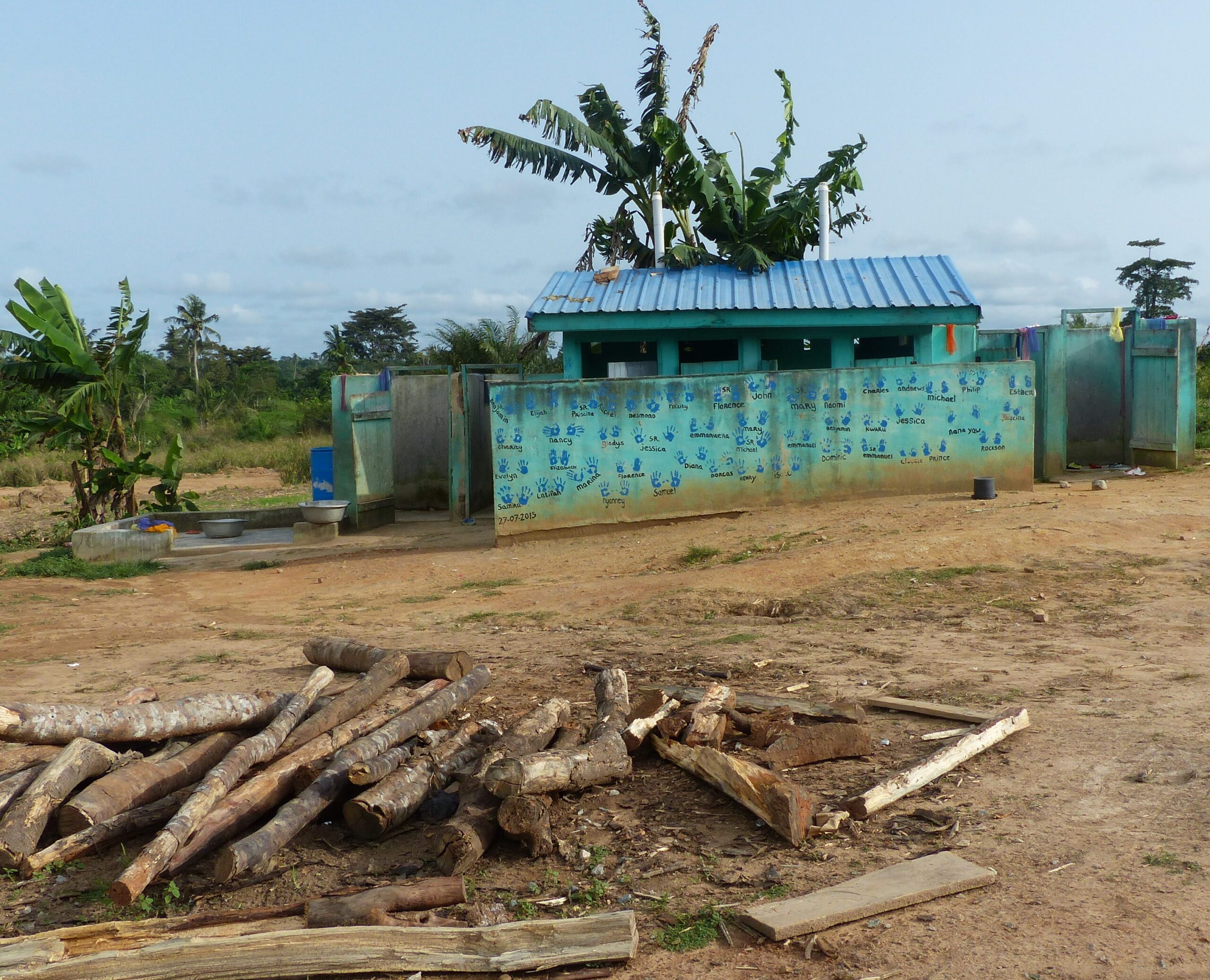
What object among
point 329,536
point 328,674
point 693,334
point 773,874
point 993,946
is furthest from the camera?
point 693,334

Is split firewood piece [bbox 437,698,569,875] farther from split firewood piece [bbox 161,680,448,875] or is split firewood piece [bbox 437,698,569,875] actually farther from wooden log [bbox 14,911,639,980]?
split firewood piece [bbox 161,680,448,875]

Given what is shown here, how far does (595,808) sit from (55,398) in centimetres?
1348

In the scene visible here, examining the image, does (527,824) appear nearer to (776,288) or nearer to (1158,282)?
(776,288)

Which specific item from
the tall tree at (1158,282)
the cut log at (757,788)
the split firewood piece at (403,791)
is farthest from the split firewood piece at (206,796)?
the tall tree at (1158,282)

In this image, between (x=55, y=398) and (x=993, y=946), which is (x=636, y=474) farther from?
(x=993, y=946)

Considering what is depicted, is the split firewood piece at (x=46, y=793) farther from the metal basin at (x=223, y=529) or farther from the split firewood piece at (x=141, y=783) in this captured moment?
the metal basin at (x=223, y=529)

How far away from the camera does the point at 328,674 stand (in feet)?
21.6

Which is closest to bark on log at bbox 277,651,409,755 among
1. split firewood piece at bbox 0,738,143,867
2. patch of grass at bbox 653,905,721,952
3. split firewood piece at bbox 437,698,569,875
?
split firewood piece at bbox 0,738,143,867

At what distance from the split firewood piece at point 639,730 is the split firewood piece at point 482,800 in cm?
43

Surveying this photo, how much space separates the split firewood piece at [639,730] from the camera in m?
5.45

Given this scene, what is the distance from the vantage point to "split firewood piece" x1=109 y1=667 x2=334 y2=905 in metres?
4.29

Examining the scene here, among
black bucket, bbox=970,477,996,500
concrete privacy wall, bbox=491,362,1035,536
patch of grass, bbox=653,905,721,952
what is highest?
concrete privacy wall, bbox=491,362,1035,536

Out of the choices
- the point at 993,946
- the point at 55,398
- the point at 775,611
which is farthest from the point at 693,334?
the point at 993,946

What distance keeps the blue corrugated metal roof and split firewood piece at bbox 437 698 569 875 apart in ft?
34.5
